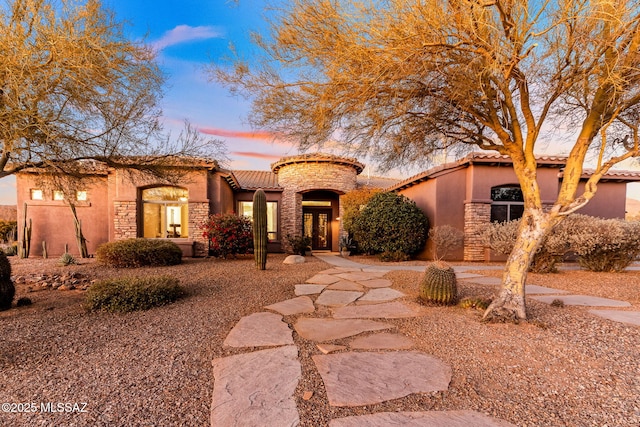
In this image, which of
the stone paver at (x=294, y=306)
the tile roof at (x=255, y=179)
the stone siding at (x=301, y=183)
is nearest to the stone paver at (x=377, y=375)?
the stone paver at (x=294, y=306)

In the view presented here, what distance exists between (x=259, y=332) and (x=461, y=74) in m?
4.11

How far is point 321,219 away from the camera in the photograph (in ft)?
52.2

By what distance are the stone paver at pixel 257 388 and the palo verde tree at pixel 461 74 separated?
2766 millimetres

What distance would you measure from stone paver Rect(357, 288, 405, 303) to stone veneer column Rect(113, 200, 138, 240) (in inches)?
355

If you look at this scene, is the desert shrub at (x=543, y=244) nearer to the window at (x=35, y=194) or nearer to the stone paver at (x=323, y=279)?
the stone paver at (x=323, y=279)

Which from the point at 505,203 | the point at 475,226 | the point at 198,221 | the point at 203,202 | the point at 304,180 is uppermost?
the point at 304,180

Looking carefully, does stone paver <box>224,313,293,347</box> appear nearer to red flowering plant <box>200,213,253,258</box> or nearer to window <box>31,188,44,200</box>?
red flowering plant <box>200,213,253,258</box>

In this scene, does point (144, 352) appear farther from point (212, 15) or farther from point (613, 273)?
point (613, 273)

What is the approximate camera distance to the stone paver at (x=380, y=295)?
193 inches

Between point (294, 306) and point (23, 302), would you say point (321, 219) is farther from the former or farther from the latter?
point (23, 302)

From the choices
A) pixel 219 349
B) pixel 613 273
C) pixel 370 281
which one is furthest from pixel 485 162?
pixel 219 349

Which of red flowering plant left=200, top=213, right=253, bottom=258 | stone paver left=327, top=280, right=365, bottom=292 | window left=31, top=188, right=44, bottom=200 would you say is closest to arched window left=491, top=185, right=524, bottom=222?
stone paver left=327, top=280, right=365, bottom=292

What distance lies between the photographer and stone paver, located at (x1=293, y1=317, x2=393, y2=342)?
3.34m

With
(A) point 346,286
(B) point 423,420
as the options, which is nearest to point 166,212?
(A) point 346,286
